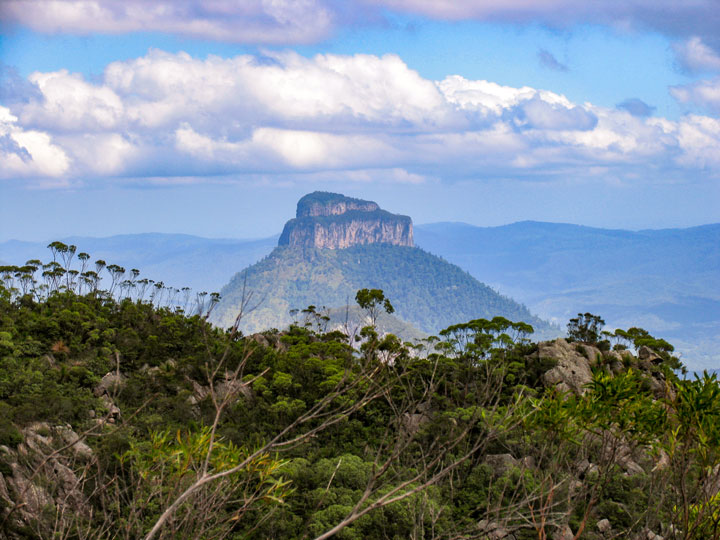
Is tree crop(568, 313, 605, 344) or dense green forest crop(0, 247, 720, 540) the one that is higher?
tree crop(568, 313, 605, 344)

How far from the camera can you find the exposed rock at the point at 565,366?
20016 mm

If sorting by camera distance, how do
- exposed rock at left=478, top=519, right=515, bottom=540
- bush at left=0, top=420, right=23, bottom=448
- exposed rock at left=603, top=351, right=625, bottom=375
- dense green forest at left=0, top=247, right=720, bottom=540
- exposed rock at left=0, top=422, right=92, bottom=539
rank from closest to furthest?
exposed rock at left=478, top=519, right=515, bottom=540
dense green forest at left=0, top=247, right=720, bottom=540
exposed rock at left=0, top=422, right=92, bottom=539
bush at left=0, top=420, right=23, bottom=448
exposed rock at left=603, top=351, right=625, bottom=375

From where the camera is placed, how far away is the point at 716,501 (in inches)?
344

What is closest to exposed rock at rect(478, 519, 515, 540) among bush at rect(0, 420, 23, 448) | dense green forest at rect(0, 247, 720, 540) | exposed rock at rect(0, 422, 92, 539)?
dense green forest at rect(0, 247, 720, 540)

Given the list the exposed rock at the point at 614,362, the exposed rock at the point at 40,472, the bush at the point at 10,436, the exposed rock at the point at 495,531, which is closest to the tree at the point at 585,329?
the exposed rock at the point at 614,362

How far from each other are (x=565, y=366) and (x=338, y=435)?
800 cm

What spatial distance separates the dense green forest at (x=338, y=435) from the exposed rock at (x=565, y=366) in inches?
2.9

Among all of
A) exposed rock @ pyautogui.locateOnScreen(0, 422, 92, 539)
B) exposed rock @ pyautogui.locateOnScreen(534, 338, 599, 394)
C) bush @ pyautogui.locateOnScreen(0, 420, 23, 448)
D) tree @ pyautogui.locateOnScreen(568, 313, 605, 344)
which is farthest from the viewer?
tree @ pyautogui.locateOnScreen(568, 313, 605, 344)

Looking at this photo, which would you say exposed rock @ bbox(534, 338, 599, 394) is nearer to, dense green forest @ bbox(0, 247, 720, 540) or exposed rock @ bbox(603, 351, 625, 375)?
dense green forest @ bbox(0, 247, 720, 540)

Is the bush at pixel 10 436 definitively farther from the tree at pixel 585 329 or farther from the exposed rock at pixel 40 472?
the tree at pixel 585 329

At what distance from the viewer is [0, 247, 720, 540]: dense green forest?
8.49 m

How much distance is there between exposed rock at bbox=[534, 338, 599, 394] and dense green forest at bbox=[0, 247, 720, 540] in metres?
0.07

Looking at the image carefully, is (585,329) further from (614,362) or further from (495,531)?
(495,531)

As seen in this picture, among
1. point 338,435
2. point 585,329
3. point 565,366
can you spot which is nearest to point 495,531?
point 338,435
